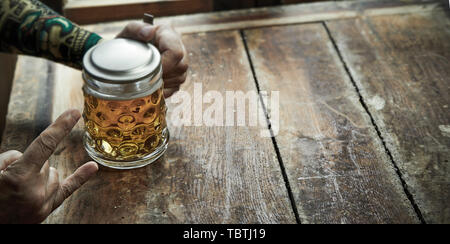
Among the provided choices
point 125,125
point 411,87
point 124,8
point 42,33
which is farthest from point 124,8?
point 411,87

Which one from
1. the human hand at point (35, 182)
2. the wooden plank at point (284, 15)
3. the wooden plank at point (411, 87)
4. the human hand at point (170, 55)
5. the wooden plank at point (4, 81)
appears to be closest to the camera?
the human hand at point (35, 182)

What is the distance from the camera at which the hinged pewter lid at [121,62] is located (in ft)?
2.36

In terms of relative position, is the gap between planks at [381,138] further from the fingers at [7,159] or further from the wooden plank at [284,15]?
the fingers at [7,159]

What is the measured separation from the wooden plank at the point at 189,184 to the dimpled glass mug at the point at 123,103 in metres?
0.04

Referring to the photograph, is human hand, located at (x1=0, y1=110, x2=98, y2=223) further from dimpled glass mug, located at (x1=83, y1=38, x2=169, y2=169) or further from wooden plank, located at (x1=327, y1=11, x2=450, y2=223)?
wooden plank, located at (x1=327, y1=11, x2=450, y2=223)

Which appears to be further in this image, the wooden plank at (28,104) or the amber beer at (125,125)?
the wooden plank at (28,104)

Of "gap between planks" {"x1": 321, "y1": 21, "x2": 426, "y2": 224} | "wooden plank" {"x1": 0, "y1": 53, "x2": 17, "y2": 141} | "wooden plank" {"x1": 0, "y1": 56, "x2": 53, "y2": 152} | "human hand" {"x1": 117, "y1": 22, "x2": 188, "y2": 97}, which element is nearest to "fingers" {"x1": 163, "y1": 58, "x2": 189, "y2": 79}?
"human hand" {"x1": 117, "y1": 22, "x2": 188, "y2": 97}

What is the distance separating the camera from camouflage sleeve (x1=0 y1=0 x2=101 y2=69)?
3.32 ft

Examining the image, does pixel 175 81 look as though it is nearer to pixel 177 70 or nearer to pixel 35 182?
pixel 177 70

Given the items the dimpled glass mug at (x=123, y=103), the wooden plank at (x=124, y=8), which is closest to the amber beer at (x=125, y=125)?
the dimpled glass mug at (x=123, y=103)

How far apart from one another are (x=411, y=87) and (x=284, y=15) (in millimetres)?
373

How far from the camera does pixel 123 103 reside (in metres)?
0.75

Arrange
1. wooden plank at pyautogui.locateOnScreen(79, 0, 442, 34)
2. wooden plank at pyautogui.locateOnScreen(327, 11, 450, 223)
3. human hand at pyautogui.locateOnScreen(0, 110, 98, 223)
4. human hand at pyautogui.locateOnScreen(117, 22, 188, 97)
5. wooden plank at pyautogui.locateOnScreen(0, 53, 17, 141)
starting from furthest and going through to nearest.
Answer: wooden plank at pyautogui.locateOnScreen(0, 53, 17, 141) → wooden plank at pyautogui.locateOnScreen(79, 0, 442, 34) → human hand at pyautogui.locateOnScreen(117, 22, 188, 97) → wooden plank at pyautogui.locateOnScreen(327, 11, 450, 223) → human hand at pyautogui.locateOnScreen(0, 110, 98, 223)
